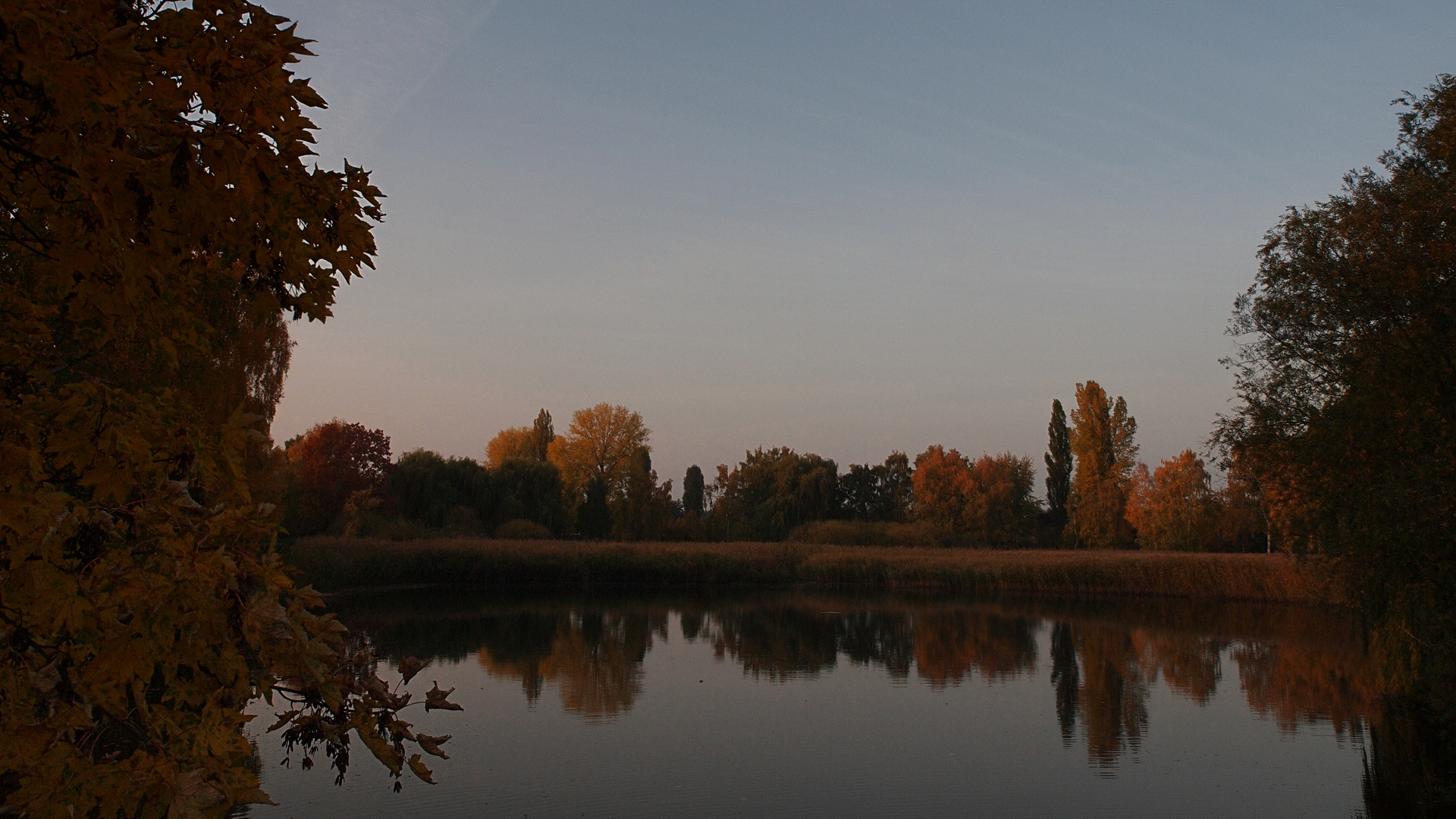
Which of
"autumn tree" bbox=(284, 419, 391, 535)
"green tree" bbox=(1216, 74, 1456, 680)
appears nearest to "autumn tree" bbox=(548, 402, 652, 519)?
"autumn tree" bbox=(284, 419, 391, 535)

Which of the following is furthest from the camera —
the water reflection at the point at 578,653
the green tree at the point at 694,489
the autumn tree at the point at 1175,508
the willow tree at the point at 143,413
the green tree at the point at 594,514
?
the green tree at the point at 694,489

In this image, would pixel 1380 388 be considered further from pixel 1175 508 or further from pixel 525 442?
pixel 525 442

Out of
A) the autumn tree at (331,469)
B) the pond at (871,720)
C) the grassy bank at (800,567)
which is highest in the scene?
the autumn tree at (331,469)

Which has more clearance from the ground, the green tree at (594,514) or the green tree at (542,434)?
the green tree at (542,434)

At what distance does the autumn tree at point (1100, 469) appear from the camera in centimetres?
4703

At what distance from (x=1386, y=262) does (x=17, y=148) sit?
12.7 meters

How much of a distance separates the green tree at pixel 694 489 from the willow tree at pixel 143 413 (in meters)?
63.3

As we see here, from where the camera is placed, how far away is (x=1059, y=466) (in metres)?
56.5

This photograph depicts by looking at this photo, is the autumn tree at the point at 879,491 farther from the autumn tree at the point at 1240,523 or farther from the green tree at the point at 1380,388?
the green tree at the point at 1380,388

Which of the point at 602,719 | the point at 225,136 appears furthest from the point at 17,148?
the point at 602,719

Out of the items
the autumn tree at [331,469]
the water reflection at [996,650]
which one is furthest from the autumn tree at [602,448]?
the water reflection at [996,650]

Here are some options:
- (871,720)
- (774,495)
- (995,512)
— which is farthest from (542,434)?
(871,720)

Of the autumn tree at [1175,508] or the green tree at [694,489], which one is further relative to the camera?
the green tree at [694,489]

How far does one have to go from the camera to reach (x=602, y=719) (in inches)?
495
